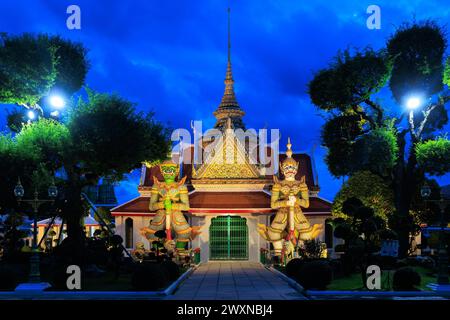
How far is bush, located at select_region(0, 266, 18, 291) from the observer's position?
66.8 ft

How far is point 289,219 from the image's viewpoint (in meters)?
30.3

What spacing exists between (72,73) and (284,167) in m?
11.6

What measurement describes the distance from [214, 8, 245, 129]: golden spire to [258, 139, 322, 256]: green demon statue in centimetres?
1561

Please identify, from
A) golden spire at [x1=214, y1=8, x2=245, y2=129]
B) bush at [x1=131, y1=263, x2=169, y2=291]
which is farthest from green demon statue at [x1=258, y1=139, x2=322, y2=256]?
golden spire at [x1=214, y1=8, x2=245, y2=129]

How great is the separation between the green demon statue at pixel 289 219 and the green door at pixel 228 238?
3.99 meters

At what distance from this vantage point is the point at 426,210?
103 ft

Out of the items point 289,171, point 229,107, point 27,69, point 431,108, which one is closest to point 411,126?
point 431,108

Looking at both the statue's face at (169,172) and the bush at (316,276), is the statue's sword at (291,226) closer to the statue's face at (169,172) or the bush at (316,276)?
the statue's face at (169,172)

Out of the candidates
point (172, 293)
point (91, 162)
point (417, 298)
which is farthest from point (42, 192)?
point (417, 298)

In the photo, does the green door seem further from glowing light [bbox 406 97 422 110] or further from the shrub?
A: glowing light [bbox 406 97 422 110]

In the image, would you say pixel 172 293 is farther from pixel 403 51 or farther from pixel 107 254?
pixel 403 51

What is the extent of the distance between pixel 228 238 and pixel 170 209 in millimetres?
5381

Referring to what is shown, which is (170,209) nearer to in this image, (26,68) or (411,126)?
(26,68)

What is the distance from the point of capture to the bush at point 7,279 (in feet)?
Answer: 66.8
